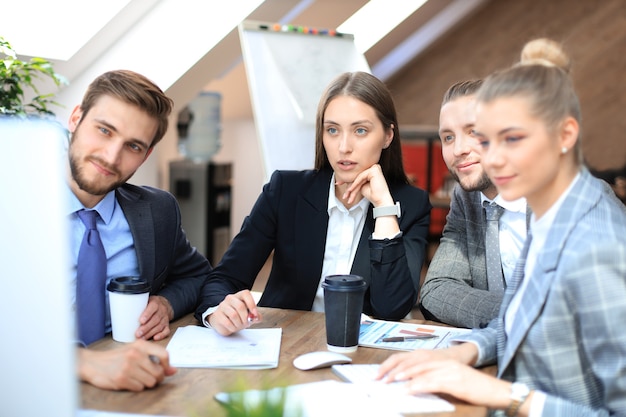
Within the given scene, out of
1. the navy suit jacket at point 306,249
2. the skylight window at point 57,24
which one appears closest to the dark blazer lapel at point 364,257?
the navy suit jacket at point 306,249

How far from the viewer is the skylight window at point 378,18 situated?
6.08 metres

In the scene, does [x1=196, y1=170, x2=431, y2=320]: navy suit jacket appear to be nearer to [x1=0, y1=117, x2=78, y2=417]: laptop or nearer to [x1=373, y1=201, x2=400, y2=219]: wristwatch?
[x1=373, y1=201, x2=400, y2=219]: wristwatch

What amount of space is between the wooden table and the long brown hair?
2.22 ft

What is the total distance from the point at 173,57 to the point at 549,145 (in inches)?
111

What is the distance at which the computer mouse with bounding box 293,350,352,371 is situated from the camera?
4.67 ft

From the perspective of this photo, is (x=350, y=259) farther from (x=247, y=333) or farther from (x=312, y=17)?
(x=312, y=17)

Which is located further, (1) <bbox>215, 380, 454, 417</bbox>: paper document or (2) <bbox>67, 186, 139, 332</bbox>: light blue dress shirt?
(2) <bbox>67, 186, 139, 332</bbox>: light blue dress shirt

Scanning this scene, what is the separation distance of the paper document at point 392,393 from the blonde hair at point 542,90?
1.60 ft

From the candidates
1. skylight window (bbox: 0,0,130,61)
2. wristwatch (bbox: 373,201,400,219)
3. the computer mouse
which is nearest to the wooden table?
the computer mouse

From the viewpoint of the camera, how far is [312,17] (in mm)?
5523

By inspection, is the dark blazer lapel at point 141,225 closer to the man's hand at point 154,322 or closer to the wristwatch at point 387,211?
the man's hand at point 154,322

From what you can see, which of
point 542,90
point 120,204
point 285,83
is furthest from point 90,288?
point 285,83

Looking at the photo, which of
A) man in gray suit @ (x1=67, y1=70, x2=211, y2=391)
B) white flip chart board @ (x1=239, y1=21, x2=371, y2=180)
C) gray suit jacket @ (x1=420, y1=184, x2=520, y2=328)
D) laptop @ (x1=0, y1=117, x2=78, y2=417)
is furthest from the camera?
white flip chart board @ (x1=239, y1=21, x2=371, y2=180)

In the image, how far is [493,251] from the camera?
198cm
